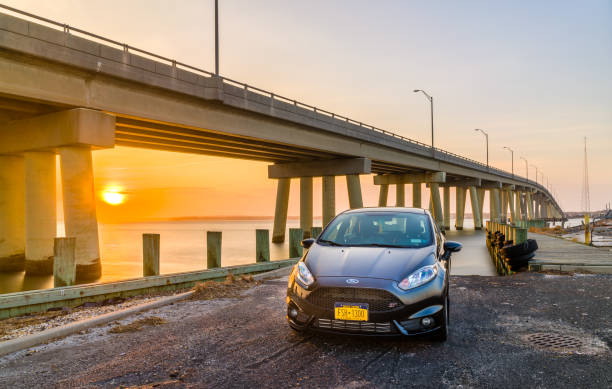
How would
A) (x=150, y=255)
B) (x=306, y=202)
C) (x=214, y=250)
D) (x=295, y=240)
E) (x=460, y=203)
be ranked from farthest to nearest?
(x=460, y=203)
(x=306, y=202)
(x=295, y=240)
(x=214, y=250)
(x=150, y=255)

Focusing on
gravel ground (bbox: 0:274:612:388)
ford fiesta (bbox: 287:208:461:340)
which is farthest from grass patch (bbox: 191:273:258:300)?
ford fiesta (bbox: 287:208:461:340)

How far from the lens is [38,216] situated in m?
19.0

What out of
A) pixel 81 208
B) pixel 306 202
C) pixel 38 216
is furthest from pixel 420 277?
pixel 306 202

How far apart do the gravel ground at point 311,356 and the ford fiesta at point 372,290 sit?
1.06 feet

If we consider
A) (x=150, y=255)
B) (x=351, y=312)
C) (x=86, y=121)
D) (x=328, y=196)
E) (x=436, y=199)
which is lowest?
(x=150, y=255)

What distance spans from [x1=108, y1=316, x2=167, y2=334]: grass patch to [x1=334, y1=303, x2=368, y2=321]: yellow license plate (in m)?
2.92

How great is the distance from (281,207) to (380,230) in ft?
122

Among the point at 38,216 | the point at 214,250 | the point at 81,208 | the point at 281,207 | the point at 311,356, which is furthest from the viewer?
the point at 281,207

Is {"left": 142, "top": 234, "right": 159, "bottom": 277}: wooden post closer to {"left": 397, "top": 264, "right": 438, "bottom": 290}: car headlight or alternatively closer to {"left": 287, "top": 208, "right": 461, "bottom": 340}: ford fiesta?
{"left": 287, "top": 208, "right": 461, "bottom": 340}: ford fiesta

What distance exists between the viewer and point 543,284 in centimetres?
898

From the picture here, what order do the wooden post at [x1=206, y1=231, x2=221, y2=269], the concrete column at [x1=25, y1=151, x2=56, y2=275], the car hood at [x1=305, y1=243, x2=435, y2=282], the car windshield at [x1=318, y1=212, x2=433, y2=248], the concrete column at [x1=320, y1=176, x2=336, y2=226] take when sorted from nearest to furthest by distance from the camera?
the car hood at [x1=305, y1=243, x2=435, y2=282], the car windshield at [x1=318, y1=212, x2=433, y2=248], the wooden post at [x1=206, y1=231, x2=221, y2=269], the concrete column at [x1=25, y1=151, x2=56, y2=275], the concrete column at [x1=320, y1=176, x2=336, y2=226]

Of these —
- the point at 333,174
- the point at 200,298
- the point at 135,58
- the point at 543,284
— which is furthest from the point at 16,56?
the point at 333,174

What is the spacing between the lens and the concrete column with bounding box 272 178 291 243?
42.8 m

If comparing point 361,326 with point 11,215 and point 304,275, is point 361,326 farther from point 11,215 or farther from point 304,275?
point 11,215
